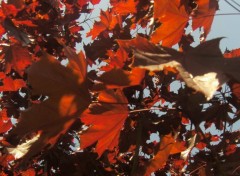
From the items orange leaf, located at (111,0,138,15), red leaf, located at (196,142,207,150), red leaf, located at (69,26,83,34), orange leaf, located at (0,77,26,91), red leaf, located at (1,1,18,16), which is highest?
orange leaf, located at (111,0,138,15)

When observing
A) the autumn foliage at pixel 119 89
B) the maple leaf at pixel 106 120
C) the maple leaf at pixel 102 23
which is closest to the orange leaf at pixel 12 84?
the autumn foliage at pixel 119 89

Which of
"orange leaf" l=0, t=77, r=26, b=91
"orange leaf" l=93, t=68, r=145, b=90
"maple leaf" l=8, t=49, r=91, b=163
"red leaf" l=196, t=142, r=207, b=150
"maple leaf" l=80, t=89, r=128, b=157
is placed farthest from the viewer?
"red leaf" l=196, t=142, r=207, b=150

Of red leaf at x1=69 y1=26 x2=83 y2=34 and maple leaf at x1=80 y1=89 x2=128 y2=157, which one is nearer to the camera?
maple leaf at x1=80 y1=89 x2=128 y2=157

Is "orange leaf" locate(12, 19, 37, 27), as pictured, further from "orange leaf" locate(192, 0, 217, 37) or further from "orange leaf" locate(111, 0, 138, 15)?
"orange leaf" locate(192, 0, 217, 37)

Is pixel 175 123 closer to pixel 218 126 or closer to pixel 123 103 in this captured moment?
pixel 218 126

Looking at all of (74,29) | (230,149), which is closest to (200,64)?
(230,149)

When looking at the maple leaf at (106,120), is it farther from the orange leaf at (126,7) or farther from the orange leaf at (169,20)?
the orange leaf at (126,7)

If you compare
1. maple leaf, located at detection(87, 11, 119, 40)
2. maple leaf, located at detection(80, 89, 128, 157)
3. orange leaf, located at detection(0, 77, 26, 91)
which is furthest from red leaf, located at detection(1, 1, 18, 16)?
maple leaf, located at detection(80, 89, 128, 157)

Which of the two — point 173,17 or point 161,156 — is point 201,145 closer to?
point 161,156
